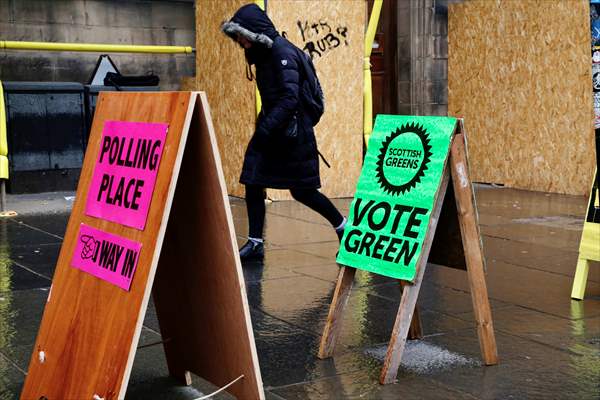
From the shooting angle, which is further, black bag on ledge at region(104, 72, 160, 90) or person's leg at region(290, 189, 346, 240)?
black bag on ledge at region(104, 72, 160, 90)

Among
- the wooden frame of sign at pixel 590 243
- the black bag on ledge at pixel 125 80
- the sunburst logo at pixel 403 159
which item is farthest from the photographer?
the black bag on ledge at pixel 125 80

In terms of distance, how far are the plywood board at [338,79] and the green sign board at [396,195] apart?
6.38m

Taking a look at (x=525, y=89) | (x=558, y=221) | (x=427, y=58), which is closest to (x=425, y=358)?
(x=558, y=221)

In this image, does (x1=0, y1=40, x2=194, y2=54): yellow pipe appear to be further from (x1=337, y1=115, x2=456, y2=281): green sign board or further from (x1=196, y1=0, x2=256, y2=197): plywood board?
(x1=337, y1=115, x2=456, y2=281): green sign board

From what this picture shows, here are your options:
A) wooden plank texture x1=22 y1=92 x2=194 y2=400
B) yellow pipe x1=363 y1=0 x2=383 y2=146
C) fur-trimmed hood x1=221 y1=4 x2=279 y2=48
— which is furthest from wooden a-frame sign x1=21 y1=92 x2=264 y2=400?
yellow pipe x1=363 y1=0 x2=383 y2=146

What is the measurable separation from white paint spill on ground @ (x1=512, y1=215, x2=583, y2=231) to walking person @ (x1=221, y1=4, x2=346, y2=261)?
9.41 ft

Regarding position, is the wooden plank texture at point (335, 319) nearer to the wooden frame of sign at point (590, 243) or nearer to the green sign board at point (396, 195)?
the green sign board at point (396, 195)

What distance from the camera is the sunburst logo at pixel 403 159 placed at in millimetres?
4469

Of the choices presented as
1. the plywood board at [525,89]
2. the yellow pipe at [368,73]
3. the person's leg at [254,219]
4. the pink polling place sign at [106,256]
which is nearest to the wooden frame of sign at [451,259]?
the pink polling place sign at [106,256]

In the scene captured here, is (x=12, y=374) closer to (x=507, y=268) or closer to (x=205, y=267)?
→ (x=205, y=267)

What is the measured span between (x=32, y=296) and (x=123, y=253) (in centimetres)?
268

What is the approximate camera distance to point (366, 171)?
4.79 m

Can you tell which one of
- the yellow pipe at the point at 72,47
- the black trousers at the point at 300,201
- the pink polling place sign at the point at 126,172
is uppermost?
the yellow pipe at the point at 72,47

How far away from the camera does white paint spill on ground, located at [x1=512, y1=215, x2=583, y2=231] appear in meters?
9.02
